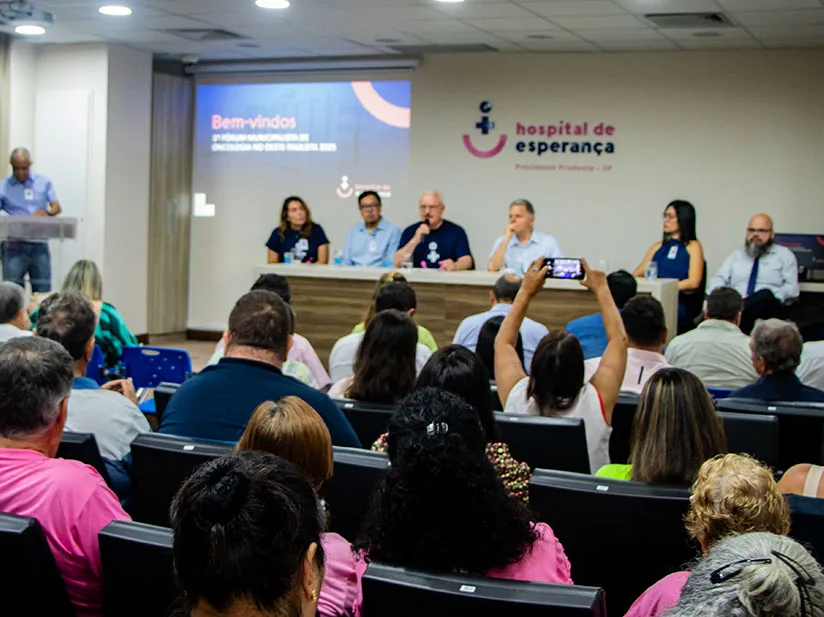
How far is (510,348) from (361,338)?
969 mm

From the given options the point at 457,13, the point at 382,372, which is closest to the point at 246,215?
the point at 457,13

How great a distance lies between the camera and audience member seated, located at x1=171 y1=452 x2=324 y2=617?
1269 millimetres

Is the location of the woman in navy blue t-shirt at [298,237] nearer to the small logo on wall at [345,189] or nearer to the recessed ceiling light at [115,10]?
the small logo on wall at [345,189]

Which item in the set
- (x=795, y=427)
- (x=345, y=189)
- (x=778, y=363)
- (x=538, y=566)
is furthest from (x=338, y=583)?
(x=345, y=189)

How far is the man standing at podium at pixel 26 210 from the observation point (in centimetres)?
909

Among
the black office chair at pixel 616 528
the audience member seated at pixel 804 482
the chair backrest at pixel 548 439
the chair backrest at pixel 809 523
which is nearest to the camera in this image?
the chair backrest at pixel 809 523

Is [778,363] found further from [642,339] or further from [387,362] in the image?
[387,362]

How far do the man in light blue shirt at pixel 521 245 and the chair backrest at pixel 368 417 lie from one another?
488cm

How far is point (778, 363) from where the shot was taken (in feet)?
14.1

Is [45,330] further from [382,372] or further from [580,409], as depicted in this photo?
[580,409]

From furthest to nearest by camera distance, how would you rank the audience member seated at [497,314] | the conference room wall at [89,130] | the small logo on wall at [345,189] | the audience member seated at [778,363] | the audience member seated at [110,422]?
the small logo on wall at [345,189]
the conference room wall at [89,130]
the audience member seated at [497,314]
the audience member seated at [778,363]
the audience member seated at [110,422]

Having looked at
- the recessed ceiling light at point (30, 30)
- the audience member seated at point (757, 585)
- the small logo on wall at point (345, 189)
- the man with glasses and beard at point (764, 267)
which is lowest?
the audience member seated at point (757, 585)

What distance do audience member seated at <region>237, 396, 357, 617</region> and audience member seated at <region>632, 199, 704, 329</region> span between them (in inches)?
265

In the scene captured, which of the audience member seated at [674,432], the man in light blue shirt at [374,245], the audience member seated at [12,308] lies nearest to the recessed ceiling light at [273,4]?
the man in light blue shirt at [374,245]
